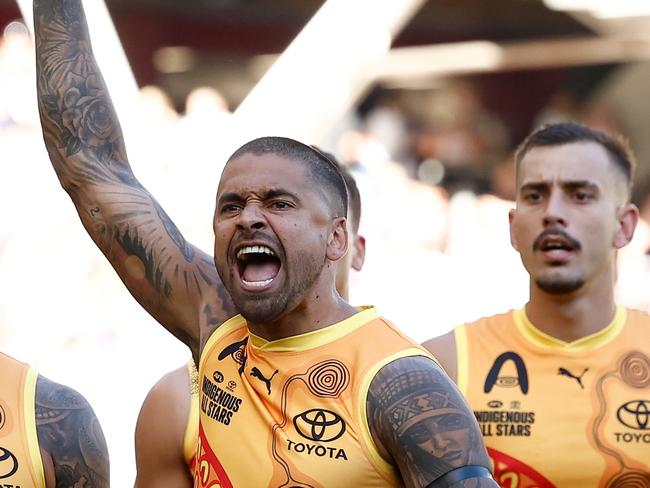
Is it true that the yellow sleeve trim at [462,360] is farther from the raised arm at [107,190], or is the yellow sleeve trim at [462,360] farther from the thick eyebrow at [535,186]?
the raised arm at [107,190]

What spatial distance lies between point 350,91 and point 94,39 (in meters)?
→ 1.37

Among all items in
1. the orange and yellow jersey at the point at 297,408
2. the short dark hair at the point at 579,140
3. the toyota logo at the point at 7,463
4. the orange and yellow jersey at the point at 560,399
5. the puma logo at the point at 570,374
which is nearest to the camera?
the orange and yellow jersey at the point at 297,408

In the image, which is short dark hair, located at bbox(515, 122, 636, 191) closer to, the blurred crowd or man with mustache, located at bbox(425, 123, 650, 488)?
man with mustache, located at bbox(425, 123, 650, 488)

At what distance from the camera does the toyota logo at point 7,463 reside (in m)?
3.70

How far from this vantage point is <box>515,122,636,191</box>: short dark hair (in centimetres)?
529

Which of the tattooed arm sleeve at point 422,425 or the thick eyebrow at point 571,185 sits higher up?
the thick eyebrow at point 571,185

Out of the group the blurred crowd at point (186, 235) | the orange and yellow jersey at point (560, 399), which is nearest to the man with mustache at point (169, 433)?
the orange and yellow jersey at point (560, 399)

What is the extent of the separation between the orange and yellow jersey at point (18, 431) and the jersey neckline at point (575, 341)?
1890mm

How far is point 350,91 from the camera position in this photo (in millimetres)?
7734

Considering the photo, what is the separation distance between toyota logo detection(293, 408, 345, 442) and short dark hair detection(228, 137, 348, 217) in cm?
57

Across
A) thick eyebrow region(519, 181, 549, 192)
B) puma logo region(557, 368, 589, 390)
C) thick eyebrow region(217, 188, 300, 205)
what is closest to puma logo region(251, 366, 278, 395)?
thick eyebrow region(217, 188, 300, 205)

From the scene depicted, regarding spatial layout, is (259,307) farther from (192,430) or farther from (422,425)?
(192,430)

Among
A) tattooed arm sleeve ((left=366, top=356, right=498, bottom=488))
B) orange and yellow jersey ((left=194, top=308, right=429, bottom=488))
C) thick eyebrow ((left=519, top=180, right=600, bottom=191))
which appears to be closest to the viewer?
tattooed arm sleeve ((left=366, top=356, right=498, bottom=488))

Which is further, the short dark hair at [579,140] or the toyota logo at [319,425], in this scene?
the short dark hair at [579,140]
